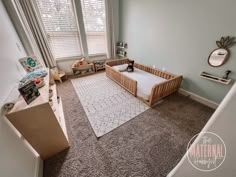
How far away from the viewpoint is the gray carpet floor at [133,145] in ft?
3.89

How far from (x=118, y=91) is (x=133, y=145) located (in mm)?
1435

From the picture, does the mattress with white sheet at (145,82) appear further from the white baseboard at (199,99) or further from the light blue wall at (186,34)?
the white baseboard at (199,99)

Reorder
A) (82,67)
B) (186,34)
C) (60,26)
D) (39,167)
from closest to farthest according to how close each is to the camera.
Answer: (39,167) < (186,34) < (60,26) < (82,67)

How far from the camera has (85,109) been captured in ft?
6.89

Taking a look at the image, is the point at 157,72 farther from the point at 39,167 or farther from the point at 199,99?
the point at 39,167

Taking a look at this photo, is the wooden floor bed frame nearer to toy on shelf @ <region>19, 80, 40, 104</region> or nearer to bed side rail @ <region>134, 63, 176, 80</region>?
bed side rail @ <region>134, 63, 176, 80</region>

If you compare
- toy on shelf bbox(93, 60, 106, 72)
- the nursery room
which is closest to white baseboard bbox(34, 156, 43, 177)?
the nursery room

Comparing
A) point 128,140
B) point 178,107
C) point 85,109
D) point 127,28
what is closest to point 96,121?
point 85,109

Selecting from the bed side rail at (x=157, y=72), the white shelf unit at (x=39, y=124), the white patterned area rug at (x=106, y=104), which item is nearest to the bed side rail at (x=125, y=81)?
the white patterned area rug at (x=106, y=104)

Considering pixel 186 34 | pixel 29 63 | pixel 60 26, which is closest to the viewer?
pixel 29 63

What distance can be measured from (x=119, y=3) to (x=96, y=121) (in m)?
3.99

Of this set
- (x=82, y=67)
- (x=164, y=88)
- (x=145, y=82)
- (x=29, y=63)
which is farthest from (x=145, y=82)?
(x=29, y=63)

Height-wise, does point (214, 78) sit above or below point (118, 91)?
above

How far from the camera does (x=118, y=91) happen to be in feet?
→ 8.71
